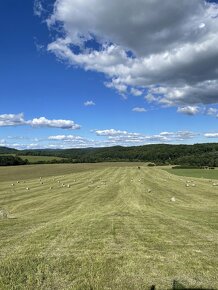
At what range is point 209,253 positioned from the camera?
12.1m

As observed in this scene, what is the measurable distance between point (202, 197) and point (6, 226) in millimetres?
21727

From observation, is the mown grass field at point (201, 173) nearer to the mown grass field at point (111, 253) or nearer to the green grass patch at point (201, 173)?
the green grass patch at point (201, 173)

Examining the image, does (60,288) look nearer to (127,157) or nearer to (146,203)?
(146,203)

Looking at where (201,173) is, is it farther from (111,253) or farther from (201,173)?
(111,253)

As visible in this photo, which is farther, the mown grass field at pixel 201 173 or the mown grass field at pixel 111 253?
the mown grass field at pixel 201 173

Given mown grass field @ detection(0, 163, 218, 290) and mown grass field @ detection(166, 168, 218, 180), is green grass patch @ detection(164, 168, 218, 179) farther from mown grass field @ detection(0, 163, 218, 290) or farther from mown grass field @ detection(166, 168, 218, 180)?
mown grass field @ detection(0, 163, 218, 290)

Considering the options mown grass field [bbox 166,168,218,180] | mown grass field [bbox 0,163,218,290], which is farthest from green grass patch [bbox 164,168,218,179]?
mown grass field [bbox 0,163,218,290]

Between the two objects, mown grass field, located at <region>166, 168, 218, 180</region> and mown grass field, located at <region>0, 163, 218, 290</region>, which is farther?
mown grass field, located at <region>166, 168, 218, 180</region>

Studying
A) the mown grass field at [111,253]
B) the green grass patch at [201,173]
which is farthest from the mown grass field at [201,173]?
the mown grass field at [111,253]

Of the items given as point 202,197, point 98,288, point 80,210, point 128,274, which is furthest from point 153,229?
point 202,197

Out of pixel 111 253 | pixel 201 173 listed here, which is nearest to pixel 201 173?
pixel 201 173

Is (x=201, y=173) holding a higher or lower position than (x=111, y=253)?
higher

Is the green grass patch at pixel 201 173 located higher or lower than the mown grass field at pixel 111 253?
higher

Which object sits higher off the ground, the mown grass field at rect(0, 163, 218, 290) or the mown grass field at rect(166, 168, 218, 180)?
the mown grass field at rect(166, 168, 218, 180)
